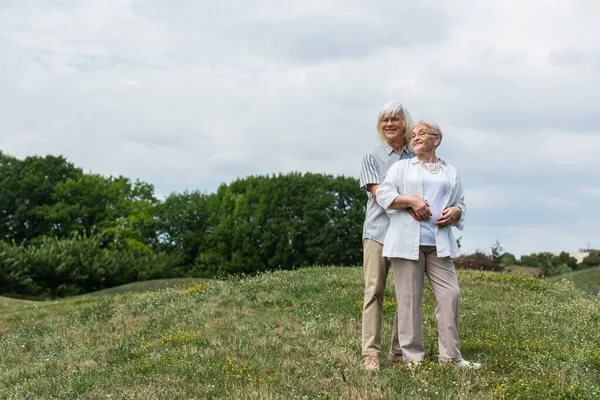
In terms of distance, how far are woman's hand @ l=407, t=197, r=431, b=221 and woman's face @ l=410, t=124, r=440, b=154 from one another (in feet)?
1.92

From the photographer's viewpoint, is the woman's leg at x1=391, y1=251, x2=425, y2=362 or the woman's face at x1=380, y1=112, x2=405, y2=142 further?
the woman's face at x1=380, y1=112, x2=405, y2=142

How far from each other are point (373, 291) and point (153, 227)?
4531 centimetres

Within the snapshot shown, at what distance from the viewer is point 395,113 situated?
6.98 m

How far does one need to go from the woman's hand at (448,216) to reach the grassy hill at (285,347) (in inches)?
65.1

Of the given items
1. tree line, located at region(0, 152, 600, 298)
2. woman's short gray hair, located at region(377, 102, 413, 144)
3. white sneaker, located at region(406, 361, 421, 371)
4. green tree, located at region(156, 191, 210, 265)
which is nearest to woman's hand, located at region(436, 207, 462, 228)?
→ woman's short gray hair, located at region(377, 102, 413, 144)

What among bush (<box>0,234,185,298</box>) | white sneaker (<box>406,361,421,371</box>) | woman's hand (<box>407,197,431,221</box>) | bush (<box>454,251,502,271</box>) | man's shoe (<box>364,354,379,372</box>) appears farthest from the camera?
bush (<box>0,234,185,298</box>)

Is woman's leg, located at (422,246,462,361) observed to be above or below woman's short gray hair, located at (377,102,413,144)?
below

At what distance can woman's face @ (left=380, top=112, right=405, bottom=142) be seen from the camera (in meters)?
7.00

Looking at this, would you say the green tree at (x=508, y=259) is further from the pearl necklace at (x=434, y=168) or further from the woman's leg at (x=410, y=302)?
the pearl necklace at (x=434, y=168)

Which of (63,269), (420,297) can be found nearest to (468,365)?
(420,297)

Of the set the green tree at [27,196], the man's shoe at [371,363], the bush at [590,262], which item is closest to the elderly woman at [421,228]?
the man's shoe at [371,363]

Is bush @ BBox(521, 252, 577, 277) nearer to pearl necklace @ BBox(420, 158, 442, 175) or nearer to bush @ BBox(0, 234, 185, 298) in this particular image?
bush @ BBox(0, 234, 185, 298)

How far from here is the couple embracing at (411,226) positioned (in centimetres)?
659

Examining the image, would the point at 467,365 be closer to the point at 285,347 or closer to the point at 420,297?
the point at 420,297
